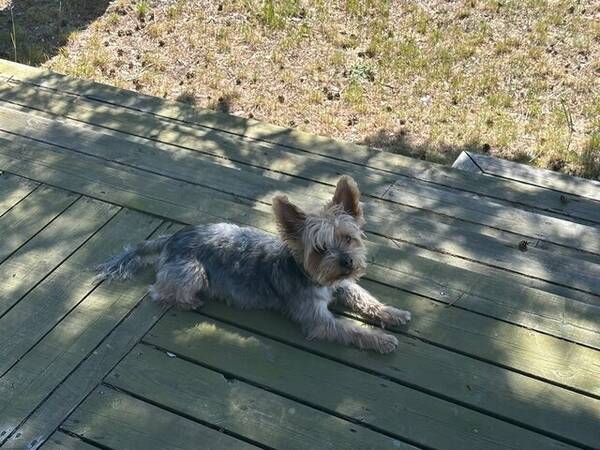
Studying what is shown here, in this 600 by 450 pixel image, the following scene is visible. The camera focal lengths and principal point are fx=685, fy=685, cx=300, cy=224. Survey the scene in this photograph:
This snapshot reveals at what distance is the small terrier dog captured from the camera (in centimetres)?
362

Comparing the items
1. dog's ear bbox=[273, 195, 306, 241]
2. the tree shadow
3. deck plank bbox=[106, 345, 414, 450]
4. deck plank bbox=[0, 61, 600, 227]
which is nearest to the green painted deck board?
dog's ear bbox=[273, 195, 306, 241]

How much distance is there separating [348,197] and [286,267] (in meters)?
0.55

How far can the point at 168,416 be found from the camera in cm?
320

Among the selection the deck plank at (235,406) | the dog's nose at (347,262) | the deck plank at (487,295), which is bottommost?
the deck plank at (235,406)

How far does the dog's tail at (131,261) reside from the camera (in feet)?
13.0

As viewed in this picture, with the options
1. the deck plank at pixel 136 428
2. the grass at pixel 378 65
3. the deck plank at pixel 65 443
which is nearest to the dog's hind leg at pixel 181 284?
the deck plank at pixel 136 428

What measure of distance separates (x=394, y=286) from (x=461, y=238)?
963mm

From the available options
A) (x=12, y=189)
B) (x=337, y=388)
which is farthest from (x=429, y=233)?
(x=12, y=189)

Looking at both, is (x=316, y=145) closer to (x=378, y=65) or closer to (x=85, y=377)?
(x=378, y=65)

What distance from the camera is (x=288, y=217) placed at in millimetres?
3641

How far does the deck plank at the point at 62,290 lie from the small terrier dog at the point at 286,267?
15 cm

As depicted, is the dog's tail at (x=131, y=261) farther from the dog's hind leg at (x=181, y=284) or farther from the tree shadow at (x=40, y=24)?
the tree shadow at (x=40, y=24)

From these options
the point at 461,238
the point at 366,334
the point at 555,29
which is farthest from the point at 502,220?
the point at 555,29

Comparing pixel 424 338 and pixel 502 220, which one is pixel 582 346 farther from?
pixel 502 220
